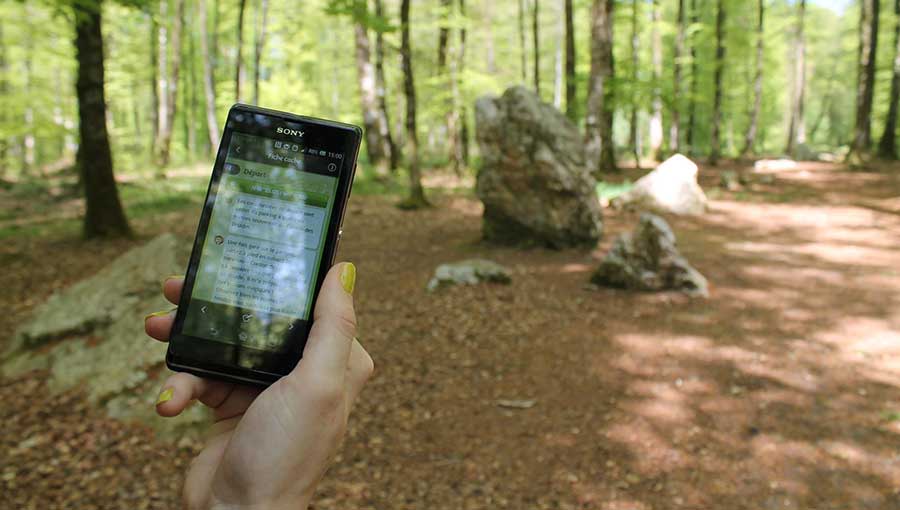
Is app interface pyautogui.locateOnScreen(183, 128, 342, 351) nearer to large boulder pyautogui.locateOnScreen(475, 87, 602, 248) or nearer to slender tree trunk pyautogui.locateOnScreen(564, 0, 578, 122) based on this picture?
large boulder pyautogui.locateOnScreen(475, 87, 602, 248)

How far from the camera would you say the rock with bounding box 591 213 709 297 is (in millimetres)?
6688

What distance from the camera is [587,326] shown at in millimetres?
6016

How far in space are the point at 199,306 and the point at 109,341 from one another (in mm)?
3620

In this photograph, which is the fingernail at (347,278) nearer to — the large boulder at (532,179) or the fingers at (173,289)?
the fingers at (173,289)

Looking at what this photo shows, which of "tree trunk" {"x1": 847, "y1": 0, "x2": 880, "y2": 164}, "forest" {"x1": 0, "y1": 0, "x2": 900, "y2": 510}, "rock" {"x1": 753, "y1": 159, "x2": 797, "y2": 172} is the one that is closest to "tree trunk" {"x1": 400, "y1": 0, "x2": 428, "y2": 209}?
"forest" {"x1": 0, "y1": 0, "x2": 900, "y2": 510}

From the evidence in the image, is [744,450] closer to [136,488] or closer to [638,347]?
[638,347]

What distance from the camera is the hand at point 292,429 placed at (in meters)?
1.43

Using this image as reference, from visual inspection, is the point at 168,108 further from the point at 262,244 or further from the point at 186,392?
the point at 186,392

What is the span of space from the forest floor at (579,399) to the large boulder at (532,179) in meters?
0.56

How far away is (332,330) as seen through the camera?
1469 mm

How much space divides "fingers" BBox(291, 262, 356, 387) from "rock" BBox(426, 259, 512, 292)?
5388 mm

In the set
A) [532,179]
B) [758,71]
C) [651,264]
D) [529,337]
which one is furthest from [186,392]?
[758,71]

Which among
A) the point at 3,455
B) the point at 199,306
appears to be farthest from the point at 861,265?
the point at 3,455

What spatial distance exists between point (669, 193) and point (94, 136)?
1045 centimetres
